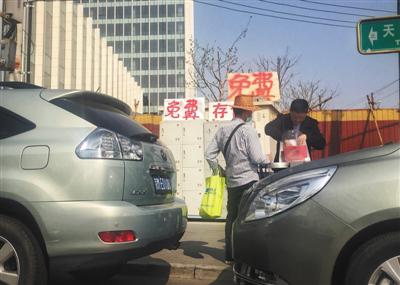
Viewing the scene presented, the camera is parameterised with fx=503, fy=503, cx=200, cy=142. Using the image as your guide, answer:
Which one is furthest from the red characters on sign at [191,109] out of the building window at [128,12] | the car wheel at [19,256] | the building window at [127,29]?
the building window at [128,12]

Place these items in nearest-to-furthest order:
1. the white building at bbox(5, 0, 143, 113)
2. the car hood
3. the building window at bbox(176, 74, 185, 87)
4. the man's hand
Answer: the car hood → the man's hand → the white building at bbox(5, 0, 143, 113) → the building window at bbox(176, 74, 185, 87)

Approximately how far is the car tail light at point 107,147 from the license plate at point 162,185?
0.31 metres

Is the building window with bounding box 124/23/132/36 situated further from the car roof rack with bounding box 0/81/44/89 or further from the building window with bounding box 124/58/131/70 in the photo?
the car roof rack with bounding box 0/81/44/89

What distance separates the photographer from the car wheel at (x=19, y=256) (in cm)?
367

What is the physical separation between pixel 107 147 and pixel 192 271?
232 centimetres

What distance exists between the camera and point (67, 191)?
358cm

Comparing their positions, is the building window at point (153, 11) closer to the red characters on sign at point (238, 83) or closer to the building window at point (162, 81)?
the building window at point (162, 81)

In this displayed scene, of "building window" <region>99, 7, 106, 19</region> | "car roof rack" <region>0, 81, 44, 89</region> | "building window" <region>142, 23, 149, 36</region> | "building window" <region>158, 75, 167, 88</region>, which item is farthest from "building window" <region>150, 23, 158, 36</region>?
"car roof rack" <region>0, 81, 44, 89</region>

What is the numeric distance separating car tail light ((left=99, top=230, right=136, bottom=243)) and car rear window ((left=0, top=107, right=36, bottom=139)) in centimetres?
99

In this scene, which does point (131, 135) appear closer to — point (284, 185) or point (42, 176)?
point (42, 176)

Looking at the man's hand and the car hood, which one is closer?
the car hood

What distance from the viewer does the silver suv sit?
3.56 m

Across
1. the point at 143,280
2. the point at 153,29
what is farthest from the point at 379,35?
the point at 153,29

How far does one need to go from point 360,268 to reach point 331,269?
160mm
